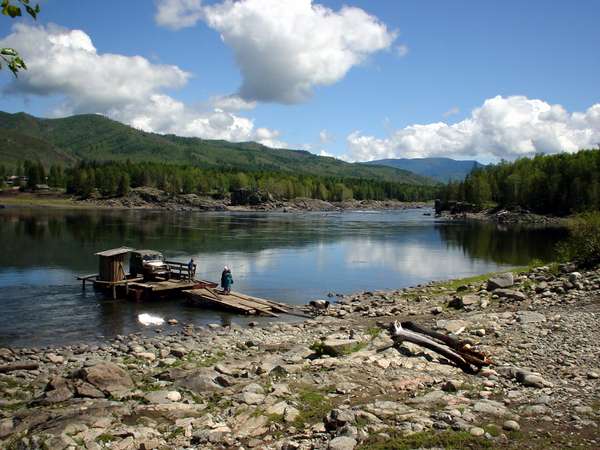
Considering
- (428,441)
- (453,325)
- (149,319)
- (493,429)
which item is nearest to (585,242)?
(453,325)

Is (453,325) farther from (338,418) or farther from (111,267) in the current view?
(111,267)

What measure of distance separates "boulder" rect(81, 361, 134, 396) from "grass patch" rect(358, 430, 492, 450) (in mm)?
9367

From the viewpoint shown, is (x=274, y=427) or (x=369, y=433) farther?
(x=274, y=427)

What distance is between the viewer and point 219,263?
200ft

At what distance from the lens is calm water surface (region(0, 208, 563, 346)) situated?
34906 millimetres

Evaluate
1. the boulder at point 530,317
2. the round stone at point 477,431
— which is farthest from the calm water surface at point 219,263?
the round stone at point 477,431

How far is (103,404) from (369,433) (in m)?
8.60

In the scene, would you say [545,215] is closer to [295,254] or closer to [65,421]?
[295,254]

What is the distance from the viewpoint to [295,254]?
233 feet

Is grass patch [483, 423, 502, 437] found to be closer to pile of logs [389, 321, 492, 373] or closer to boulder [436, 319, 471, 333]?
pile of logs [389, 321, 492, 373]

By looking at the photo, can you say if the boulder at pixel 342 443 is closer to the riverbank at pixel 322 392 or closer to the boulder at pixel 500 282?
the riverbank at pixel 322 392

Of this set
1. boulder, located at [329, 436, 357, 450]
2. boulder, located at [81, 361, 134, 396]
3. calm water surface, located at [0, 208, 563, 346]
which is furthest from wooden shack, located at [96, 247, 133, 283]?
boulder, located at [329, 436, 357, 450]

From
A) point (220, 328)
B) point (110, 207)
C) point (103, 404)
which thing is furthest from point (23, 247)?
point (110, 207)

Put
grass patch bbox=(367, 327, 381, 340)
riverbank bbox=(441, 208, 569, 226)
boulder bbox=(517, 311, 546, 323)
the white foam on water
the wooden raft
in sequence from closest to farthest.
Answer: boulder bbox=(517, 311, 546, 323) → grass patch bbox=(367, 327, 381, 340) → the white foam on water → the wooden raft → riverbank bbox=(441, 208, 569, 226)
